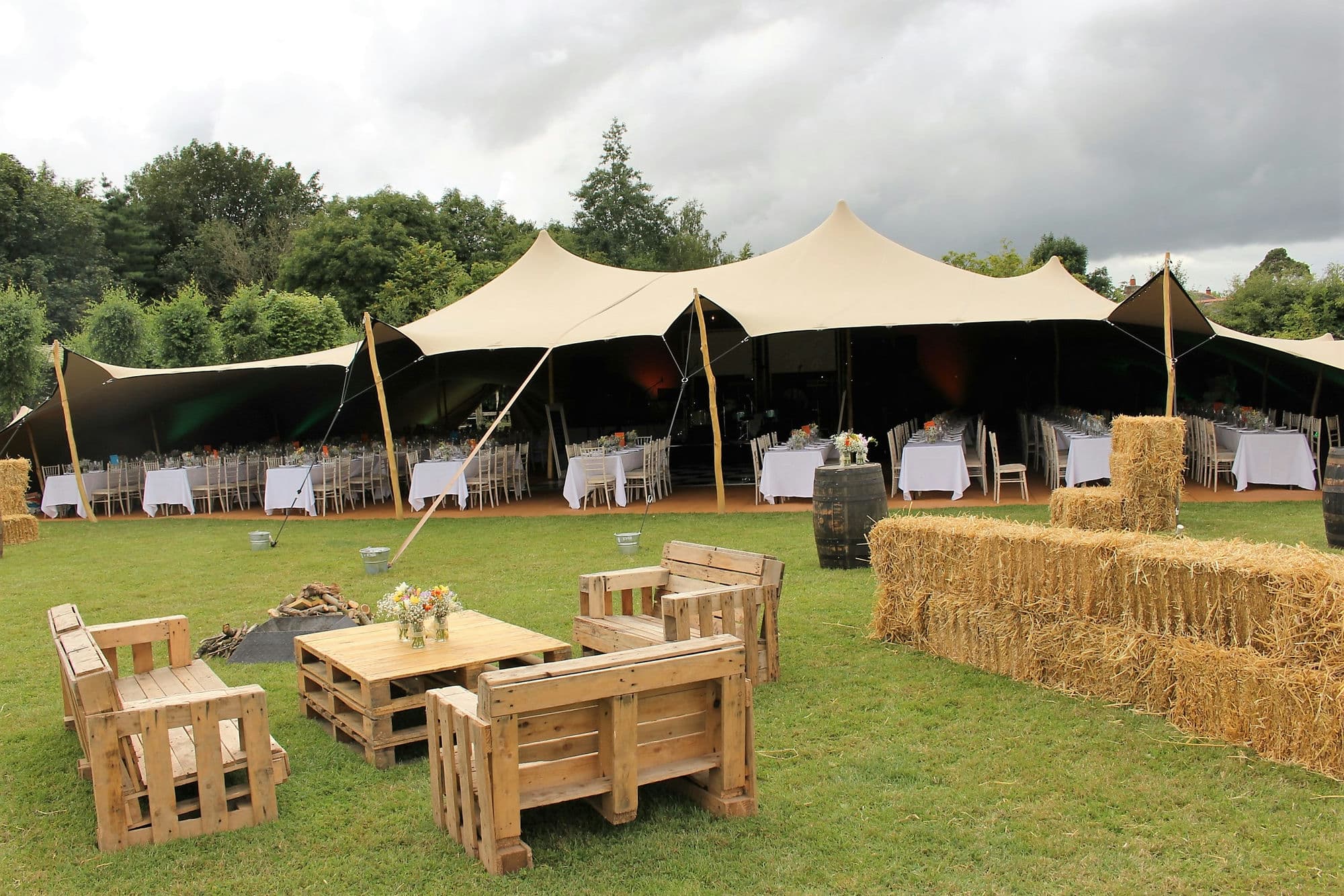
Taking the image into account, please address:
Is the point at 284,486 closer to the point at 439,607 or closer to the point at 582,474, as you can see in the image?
the point at 582,474

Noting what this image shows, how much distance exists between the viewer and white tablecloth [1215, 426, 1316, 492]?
10.5 m

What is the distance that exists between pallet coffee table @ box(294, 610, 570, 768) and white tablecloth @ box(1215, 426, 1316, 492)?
927cm

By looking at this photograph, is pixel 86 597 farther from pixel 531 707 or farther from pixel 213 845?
pixel 531 707

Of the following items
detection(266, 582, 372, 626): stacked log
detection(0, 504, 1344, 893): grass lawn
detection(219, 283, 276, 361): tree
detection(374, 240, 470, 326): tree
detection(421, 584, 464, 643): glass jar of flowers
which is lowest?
detection(0, 504, 1344, 893): grass lawn

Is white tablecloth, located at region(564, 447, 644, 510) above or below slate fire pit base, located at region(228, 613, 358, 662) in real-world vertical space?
above

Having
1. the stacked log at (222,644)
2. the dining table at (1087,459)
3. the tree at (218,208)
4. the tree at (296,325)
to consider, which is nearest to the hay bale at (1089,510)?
the dining table at (1087,459)

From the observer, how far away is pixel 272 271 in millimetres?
37500

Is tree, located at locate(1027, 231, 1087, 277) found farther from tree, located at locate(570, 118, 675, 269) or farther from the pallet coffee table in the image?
the pallet coffee table

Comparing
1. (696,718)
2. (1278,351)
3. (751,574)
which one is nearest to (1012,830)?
(696,718)

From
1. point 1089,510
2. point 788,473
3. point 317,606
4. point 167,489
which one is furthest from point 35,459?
point 1089,510

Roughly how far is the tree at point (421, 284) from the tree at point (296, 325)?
4795 mm

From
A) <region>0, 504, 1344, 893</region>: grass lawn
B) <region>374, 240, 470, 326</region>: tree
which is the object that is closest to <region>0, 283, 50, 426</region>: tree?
<region>374, 240, 470, 326</region>: tree

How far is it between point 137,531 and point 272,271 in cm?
2871

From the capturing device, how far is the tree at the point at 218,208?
36.3 metres
